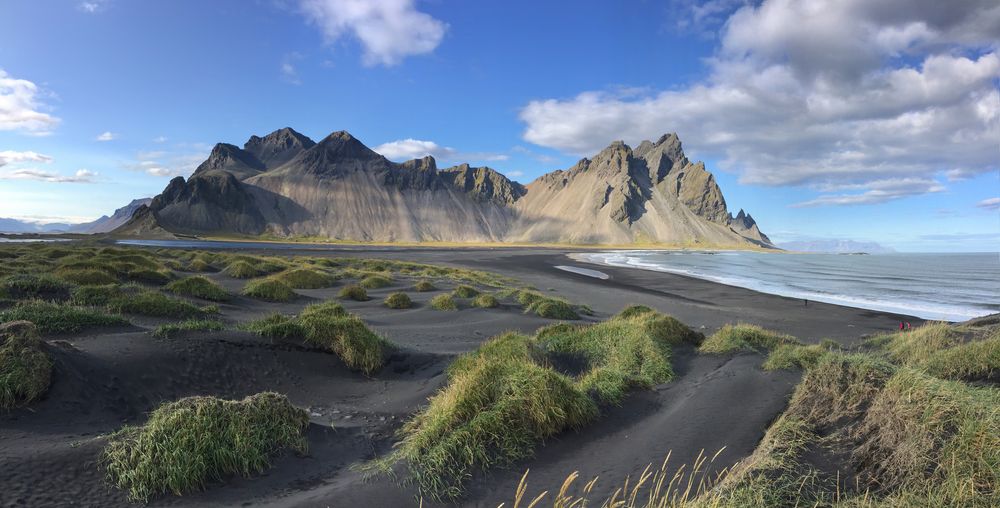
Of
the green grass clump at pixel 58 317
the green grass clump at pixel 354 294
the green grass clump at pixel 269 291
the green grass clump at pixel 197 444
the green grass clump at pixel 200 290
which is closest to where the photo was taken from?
the green grass clump at pixel 197 444

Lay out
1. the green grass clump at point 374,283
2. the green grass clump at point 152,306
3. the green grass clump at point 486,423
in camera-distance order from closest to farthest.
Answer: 1. the green grass clump at point 486,423
2. the green grass clump at point 152,306
3. the green grass clump at point 374,283

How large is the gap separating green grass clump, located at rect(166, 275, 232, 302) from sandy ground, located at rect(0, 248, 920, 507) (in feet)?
18.0

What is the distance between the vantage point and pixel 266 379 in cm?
916

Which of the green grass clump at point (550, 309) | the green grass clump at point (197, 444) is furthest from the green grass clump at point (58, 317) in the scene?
the green grass clump at point (550, 309)

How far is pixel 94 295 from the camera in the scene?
1347 cm

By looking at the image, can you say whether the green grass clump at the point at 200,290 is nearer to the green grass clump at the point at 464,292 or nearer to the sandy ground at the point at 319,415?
the sandy ground at the point at 319,415

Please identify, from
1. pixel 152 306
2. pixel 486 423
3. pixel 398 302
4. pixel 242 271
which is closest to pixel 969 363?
pixel 486 423

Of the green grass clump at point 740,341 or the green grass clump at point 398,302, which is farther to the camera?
the green grass clump at point 398,302

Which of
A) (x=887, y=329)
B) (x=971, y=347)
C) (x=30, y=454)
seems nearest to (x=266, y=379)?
(x=30, y=454)

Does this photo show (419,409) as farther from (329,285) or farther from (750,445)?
(329,285)

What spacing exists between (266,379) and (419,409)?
3522mm

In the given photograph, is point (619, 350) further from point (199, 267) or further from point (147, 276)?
point (199, 267)

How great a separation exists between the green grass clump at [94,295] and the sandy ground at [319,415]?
2.36 m

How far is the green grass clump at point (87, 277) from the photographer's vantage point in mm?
16609
